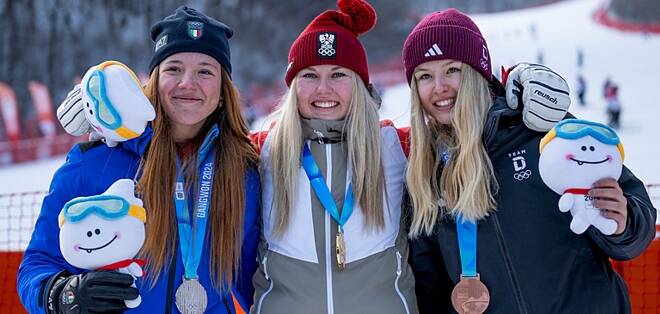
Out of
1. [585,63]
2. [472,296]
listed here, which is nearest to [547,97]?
[472,296]

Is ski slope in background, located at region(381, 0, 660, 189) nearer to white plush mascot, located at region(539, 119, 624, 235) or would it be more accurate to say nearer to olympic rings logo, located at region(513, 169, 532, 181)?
olympic rings logo, located at region(513, 169, 532, 181)

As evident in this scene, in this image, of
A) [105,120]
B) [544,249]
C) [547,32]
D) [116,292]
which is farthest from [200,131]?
[547,32]

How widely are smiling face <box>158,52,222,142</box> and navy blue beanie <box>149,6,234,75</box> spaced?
27 mm

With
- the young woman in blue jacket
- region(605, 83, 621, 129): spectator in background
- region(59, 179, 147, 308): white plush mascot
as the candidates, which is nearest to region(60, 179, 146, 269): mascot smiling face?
region(59, 179, 147, 308): white plush mascot

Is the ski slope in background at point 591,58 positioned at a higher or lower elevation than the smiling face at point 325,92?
higher

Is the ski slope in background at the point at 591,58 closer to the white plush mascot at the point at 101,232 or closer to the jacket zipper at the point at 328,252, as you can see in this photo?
the jacket zipper at the point at 328,252

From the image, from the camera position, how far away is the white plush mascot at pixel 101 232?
6.65 feet

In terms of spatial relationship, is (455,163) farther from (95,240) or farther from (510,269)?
(95,240)

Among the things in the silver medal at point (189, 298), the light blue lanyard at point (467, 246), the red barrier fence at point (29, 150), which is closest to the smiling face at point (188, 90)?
the silver medal at point (189, 298)

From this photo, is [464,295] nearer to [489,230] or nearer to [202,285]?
[489,230]

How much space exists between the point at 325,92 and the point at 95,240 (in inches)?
46.8

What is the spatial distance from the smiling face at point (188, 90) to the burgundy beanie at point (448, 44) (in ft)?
2.71

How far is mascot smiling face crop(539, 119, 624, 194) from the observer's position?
2.11 meters

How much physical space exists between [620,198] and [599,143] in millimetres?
207
